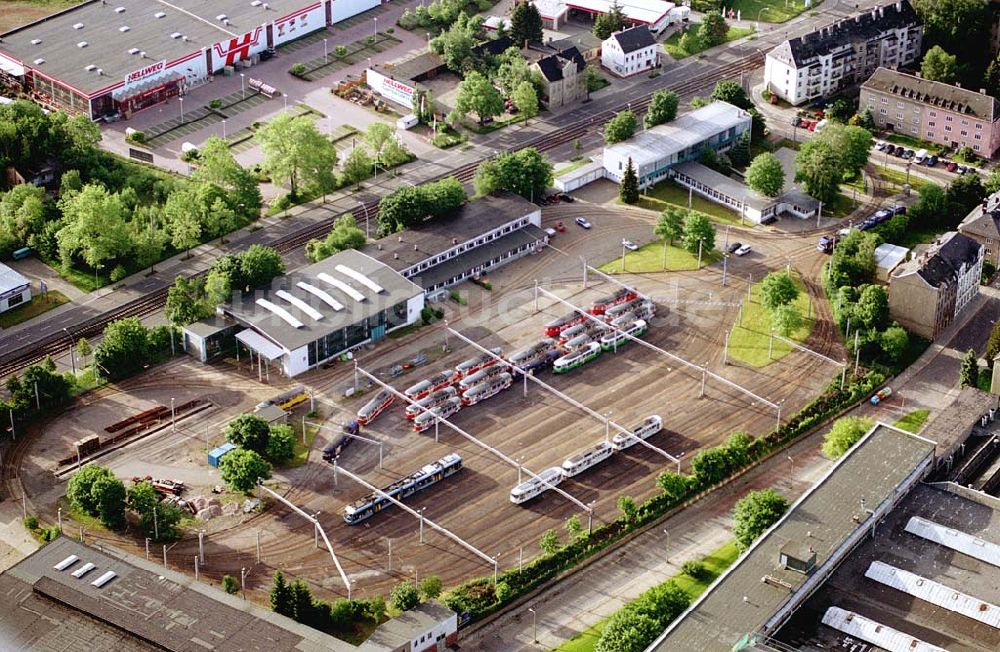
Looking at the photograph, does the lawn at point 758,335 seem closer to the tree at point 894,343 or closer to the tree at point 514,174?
the tree at point 894,343

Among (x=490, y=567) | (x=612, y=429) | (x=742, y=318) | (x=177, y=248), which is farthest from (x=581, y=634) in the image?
(x=177, y=248)

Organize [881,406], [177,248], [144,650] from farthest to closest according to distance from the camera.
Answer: [177,248], [881,406], [144,650]

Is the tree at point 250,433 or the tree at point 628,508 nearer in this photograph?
the tree at point 628,508

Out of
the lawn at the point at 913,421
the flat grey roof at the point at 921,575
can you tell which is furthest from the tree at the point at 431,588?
the lawn at the point at 913,421

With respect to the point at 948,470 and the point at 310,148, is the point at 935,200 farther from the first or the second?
the point at 310,148

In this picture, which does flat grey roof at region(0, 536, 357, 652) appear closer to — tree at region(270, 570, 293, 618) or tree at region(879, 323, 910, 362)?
tree at region(270, 570, 293, 618)

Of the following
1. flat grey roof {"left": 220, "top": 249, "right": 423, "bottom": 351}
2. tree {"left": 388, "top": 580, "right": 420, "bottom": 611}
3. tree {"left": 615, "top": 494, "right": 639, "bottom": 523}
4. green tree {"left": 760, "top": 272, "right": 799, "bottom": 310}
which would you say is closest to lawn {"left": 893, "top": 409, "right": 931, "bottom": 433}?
green tree {"left": 760, "top": 272, "right": 799, "bottom": 310}
